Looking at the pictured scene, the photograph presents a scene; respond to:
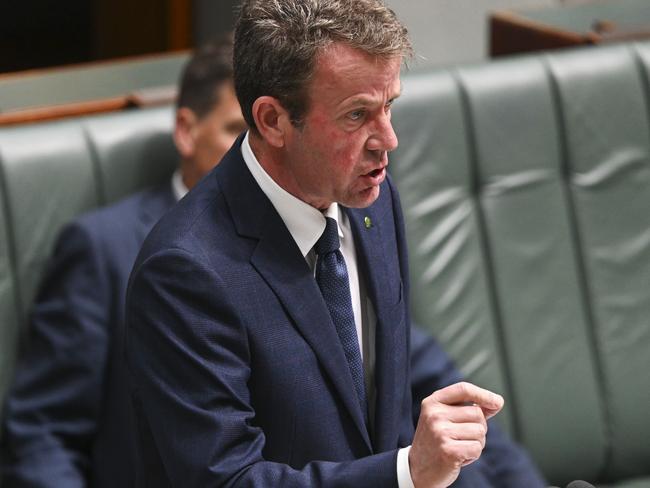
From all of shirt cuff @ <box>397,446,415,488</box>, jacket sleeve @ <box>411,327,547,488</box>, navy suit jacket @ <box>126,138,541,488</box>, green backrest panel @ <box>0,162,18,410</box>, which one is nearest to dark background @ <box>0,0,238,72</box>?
green backrest panel @ <box>0,162,18,410</box>

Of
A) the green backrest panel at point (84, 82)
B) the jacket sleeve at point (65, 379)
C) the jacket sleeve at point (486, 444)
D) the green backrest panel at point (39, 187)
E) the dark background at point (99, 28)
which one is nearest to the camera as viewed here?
the jacket sleeve at point (486, 444)

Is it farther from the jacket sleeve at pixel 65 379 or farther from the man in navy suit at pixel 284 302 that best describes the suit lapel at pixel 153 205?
the man in navy suit at pixel 284 302

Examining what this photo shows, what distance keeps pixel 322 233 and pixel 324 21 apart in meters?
0.23

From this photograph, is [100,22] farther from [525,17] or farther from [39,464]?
[39,464]

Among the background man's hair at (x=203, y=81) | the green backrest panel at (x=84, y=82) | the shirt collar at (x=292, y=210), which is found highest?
the shirt collar at (x=292, y=210)

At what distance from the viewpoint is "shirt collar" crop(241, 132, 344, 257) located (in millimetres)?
1234

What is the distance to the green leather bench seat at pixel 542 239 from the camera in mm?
2135

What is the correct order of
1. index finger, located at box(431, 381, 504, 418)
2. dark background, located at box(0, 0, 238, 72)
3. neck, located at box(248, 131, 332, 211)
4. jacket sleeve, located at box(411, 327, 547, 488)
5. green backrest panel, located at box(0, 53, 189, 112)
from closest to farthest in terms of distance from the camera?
index finger, located at box(431, 381, 504, 418)
neck, located at box(248, 131, 332, 211)
jacket sleeve, located at box(411, 327, 547, 488)
green backrest panel, located at box(0, 53, 189, 112)
dark background, located at box(0, 0, 238, 72)

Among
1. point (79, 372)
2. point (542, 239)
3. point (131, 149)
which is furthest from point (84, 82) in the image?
point (542, 239)

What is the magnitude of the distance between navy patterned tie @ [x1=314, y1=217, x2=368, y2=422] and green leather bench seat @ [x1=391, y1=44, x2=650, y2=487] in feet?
2.80

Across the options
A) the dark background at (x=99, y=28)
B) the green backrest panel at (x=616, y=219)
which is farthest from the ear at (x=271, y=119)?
the dark background at (x=99, y=28)

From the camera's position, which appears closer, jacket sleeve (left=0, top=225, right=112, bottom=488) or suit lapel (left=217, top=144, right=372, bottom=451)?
suit lapel (left=217, top=144, right=372, bottom=451)

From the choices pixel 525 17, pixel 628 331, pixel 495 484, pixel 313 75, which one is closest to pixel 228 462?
pixel 313 75

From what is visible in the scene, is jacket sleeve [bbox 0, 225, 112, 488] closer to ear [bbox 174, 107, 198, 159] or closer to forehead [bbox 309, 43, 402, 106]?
ear [bbox 174, 107, 198, 159]
